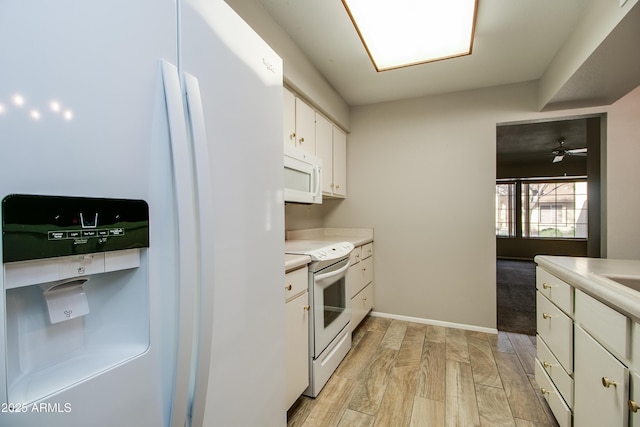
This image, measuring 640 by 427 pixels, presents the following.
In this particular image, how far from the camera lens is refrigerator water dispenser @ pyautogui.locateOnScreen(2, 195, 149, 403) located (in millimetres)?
454

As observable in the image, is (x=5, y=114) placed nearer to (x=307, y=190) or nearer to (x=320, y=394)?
(x=307, y=190)

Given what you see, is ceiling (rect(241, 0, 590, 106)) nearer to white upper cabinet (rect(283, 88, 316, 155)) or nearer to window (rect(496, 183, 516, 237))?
white upper cabinet (rect(283, 88, 316, 155))

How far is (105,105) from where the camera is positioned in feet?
1.82

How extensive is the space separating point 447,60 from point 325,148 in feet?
4.07

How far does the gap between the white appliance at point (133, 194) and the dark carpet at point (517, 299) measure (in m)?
3.06

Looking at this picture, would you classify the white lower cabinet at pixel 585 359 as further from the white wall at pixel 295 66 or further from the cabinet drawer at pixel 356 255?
the white wall at pixel 295 66

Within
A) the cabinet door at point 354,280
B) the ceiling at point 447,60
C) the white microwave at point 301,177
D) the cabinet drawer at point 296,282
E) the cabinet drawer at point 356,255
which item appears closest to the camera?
the cabinet drawer at point 296,282

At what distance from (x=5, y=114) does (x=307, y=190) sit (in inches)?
69.7

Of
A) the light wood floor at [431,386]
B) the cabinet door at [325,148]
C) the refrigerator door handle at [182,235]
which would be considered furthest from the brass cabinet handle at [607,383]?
the cabinet door at [325,148]

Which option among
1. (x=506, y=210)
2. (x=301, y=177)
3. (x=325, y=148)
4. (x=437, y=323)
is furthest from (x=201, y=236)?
(x=506, y=210)

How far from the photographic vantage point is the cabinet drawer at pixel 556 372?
134 cm

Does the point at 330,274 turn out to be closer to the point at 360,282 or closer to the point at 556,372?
the point at 360,282

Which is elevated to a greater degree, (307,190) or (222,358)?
(307,190)

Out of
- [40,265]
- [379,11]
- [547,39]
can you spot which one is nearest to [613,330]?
[40,265]
